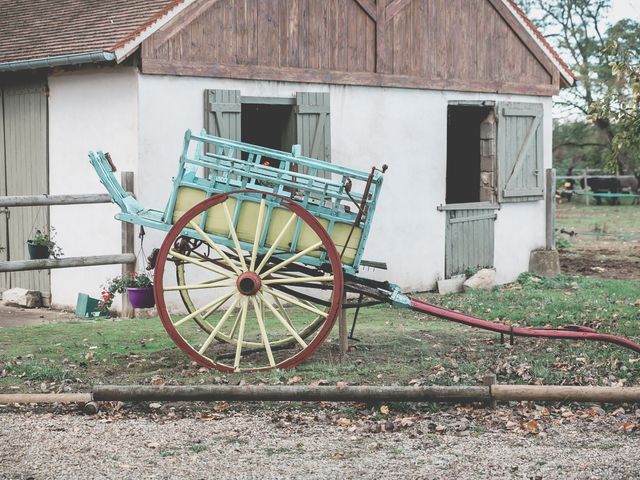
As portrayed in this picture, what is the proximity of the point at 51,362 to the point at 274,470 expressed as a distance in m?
3.54

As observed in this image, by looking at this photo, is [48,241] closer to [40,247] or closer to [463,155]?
[40,247]

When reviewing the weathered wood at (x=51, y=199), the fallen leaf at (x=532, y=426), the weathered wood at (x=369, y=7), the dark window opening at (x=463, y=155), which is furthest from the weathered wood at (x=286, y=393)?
the dark window opening at (x=463, y=155)

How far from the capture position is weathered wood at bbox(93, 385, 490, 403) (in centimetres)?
719

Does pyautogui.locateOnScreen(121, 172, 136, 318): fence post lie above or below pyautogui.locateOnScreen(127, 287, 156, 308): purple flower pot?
above

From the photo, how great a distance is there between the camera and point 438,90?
48.7ft

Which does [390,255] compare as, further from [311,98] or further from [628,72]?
[628,72]

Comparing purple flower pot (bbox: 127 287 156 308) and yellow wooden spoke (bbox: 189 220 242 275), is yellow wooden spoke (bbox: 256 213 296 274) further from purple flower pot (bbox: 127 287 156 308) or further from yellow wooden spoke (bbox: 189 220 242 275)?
purple flower pot (bbox: 127 287 156 308)

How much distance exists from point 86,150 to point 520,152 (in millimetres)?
6412

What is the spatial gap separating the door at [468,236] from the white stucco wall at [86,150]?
4771mm

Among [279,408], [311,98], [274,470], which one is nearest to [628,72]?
[311,98]

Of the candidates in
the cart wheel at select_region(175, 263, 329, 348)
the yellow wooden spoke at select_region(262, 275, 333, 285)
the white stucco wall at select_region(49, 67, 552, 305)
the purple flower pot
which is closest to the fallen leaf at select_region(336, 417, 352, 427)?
the yellow wooden spoke at select_region(262, 275, 333, 285)

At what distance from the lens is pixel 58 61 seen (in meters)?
12.0

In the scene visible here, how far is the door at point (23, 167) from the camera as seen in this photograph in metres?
13.1

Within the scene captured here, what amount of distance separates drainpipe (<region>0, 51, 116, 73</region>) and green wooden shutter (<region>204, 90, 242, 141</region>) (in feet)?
4.35
